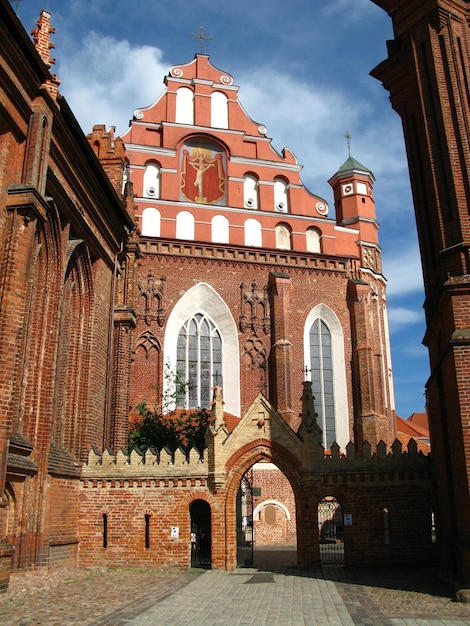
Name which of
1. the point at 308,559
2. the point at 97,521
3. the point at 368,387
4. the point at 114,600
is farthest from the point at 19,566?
the point at 368,387

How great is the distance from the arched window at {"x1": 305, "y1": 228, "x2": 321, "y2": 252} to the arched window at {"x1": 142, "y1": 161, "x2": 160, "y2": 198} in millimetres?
→ 7152

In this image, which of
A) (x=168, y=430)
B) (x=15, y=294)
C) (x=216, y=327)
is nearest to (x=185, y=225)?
(x=216, y=327)

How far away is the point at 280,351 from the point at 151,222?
8017 mm

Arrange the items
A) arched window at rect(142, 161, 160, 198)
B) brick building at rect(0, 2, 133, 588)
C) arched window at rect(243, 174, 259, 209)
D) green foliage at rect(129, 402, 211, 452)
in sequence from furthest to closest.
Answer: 1. arched window at rect(243, 174, 259, 209)
2. arched window at rect(142, 161, 160, 198)
3. green foliage at rect(129, 402, 211, 452)
4. brick building at rect(0, 2, 133, 588)

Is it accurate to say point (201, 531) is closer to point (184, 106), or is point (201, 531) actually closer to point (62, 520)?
point (62, 520)

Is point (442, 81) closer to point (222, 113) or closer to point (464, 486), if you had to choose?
point (464, 486)

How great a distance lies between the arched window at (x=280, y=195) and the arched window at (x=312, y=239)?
1.57m

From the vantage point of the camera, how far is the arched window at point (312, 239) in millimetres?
29641

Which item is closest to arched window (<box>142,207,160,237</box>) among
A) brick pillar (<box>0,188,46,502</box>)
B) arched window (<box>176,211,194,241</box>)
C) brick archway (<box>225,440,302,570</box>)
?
arched window (<box>176,211,194,241</box>)

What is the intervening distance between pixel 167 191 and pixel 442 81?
17274 millimetres

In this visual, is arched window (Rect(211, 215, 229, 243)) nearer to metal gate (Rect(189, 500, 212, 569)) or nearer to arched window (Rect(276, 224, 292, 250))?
arched window (Rect(276, 224, 292, 250))

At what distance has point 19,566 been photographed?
12.3m

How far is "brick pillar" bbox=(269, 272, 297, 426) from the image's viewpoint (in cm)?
2566

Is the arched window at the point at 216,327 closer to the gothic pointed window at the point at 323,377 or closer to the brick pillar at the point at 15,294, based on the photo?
the gothic pointed window at the point at 323,377
